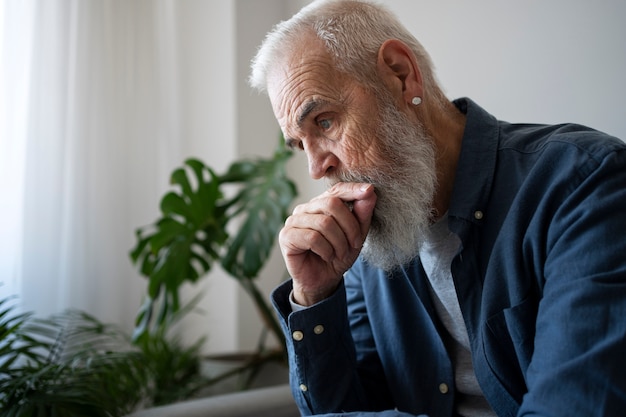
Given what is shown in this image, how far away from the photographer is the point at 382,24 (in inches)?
43.3

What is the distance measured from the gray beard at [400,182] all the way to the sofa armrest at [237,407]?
575 millimetres

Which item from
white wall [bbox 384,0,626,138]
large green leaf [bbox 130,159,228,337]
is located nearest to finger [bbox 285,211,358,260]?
white wall [bbox 384,0,626,138]

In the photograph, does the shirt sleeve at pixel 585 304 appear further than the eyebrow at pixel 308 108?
No

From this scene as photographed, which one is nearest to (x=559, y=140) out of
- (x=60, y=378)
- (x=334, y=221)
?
(x=334, y=221)

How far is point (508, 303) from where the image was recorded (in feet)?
3.08

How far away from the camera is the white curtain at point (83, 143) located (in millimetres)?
1820

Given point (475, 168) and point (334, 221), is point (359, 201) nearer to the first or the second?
point (334, 221)

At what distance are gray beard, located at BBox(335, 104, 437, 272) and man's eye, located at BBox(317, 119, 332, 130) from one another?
0.32ft

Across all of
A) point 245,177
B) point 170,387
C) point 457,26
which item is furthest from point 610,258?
point 170,387

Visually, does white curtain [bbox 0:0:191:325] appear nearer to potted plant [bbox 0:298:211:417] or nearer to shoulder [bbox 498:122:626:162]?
potted plant [bbox 0:298:211:417]

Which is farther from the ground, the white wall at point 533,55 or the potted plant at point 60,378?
the white wall at point 533,55

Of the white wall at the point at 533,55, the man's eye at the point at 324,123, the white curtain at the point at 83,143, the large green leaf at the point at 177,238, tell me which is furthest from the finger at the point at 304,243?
the white curtain at the point at 83,143

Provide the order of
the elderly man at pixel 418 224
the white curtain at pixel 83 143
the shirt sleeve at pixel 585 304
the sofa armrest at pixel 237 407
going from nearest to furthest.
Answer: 1. the shirt sleeve at pixel 585 304
2. the elderly man at pixel 418 224
3. the sofa armrest at pixel 237 407
4. the white curtain at pixel 83 143

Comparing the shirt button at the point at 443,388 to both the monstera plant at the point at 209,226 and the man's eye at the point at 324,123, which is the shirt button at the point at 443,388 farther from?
the monstera plant at the point at 209,226
